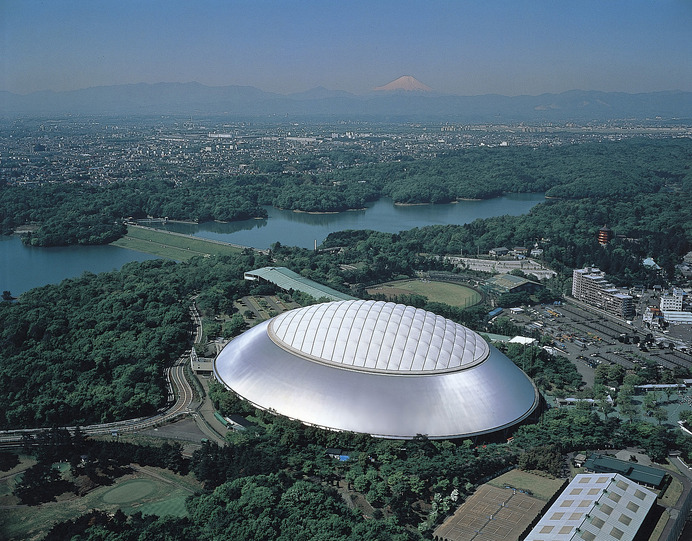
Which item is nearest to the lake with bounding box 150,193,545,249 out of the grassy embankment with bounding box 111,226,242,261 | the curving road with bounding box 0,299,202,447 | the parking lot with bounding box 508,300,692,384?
the grassy embankment with bounding box 111,226,242,261

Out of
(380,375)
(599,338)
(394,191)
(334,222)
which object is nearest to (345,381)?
(380,375)

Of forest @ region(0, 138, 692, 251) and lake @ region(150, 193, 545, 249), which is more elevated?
forest @ region(0, 138, 692, 251)

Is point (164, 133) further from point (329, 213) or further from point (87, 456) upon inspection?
point (87, 456)

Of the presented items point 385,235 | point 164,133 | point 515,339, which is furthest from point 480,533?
point 164,133

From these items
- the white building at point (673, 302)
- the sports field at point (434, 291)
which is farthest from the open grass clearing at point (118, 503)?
the white building at point (673, 302)

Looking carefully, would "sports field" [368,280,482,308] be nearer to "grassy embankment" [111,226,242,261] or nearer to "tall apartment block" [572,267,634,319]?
"tall apartment block" [572,267,634,319]

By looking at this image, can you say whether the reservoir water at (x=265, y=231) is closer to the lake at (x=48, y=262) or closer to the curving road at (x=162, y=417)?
the lake at (x=48, y=262)
